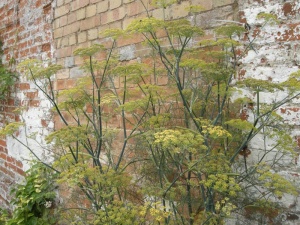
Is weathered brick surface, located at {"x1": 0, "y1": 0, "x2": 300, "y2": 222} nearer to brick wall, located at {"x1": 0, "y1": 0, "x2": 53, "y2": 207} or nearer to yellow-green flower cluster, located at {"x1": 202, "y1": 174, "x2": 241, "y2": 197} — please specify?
brick wall, located at {"x1": 0, "y1": 0, "x2": 53, "y2": 207}

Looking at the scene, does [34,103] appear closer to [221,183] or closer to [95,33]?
[95,33]

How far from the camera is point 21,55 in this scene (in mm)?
4004

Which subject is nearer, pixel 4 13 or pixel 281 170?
pixel 281 170

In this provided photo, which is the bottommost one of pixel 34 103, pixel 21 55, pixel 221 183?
pixel 221 183

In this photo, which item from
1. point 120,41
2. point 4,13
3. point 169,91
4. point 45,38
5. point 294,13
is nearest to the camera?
point 294,13

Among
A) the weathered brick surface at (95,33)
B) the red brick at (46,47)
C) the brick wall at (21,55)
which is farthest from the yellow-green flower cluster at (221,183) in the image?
the red brick at (46,47)

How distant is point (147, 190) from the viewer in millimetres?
1655

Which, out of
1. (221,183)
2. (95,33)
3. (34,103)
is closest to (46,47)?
(34,103)

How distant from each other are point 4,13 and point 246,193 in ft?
13.1

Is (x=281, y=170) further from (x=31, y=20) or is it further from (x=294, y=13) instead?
(x=31, y=20)

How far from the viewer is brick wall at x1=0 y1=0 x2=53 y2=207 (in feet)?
11.6

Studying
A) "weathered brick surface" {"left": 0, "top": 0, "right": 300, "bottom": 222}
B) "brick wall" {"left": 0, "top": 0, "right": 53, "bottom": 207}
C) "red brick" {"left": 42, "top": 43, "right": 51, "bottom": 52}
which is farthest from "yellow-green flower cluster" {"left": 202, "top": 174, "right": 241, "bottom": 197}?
"red brick" {"left": 42, "top": 43, "right": 51, "bottom": 52}

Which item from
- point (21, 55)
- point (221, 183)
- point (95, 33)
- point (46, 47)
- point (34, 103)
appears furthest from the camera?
point (21, 55)

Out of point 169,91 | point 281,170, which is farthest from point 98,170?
point 281,170
